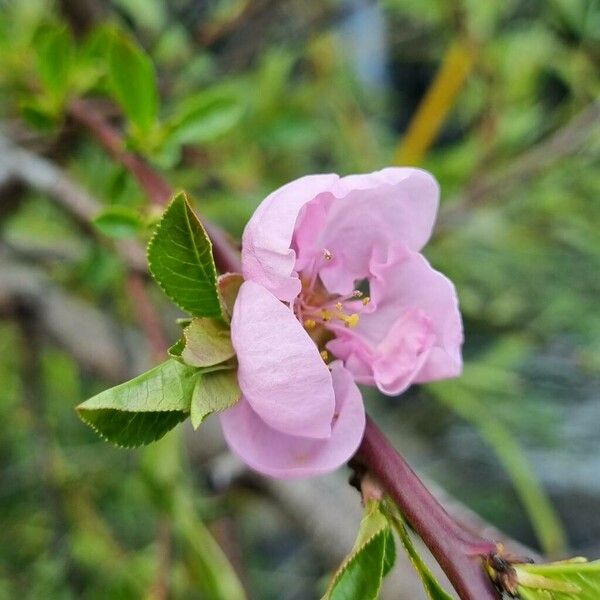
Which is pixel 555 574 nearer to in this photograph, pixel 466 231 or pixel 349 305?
pixel 349 305

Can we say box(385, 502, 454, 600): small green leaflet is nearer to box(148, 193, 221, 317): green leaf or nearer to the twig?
box(148, 193, 221, 317): green leaf

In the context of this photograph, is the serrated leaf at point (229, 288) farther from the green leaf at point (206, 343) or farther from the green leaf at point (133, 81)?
the green leaf at point (133, 81)

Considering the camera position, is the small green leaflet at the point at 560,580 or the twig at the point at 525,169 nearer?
the small green leaflet at the point at 560,580

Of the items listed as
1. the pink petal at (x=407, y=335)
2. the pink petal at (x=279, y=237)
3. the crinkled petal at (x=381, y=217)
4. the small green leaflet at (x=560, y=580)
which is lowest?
the small green leaflet at (x=560, y=580)

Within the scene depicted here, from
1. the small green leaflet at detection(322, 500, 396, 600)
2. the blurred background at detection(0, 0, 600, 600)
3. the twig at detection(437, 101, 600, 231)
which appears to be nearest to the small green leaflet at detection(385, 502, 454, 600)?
the small green leaflet at detection(322, 500, 396, 600)

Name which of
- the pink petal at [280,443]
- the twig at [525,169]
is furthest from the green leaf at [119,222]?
the twig at [525,169]
